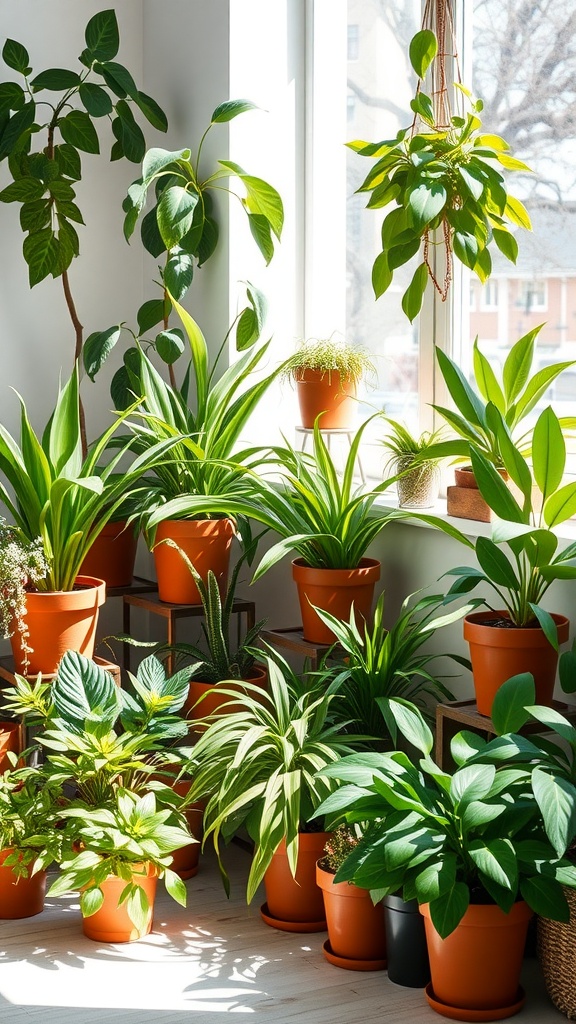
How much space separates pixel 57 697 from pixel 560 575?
Answer: 1165mm

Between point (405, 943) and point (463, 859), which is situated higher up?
point (463, 859)

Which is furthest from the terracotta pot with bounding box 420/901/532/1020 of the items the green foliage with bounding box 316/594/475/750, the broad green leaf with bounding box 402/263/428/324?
the broad green leaf with bounding box 402/263/428/324

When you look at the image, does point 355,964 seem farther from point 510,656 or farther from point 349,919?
point 510,656

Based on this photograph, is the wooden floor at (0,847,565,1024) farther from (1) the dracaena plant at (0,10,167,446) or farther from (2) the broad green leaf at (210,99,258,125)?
(2) the broad green leaf at (210,99,258,125)

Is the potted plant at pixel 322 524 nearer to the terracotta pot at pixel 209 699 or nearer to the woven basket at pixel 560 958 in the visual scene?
the terracotta pot at pixel 209 699

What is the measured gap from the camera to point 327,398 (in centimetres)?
321

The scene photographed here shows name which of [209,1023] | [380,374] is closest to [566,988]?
[209,1023]

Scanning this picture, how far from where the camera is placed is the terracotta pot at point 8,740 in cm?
288

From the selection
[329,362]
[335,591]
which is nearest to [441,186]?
[329,362]

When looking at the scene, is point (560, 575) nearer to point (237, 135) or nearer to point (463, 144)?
point (463, 144)

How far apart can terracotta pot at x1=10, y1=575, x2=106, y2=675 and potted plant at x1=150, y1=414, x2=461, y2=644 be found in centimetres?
31

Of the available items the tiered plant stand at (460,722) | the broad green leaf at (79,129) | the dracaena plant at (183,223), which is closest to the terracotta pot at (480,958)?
the tiered plant stand at (460,722)

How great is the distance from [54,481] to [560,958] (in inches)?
60.5

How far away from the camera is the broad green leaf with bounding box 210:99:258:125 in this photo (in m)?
3.24
